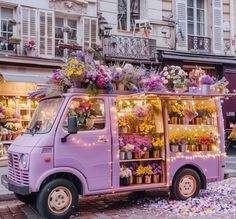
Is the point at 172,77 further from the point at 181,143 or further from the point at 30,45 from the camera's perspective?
the point at 30,45

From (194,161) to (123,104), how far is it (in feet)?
6.36

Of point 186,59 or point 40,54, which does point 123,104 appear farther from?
point 186,59

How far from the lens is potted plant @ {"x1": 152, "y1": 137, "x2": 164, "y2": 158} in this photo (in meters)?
9.34

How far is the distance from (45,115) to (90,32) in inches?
368

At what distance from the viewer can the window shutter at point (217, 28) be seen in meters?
20.6

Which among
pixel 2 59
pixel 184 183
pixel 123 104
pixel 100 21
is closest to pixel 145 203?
pixel 184 183

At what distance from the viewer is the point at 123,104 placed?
912cm

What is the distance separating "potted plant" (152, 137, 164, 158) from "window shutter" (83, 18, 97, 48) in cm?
883

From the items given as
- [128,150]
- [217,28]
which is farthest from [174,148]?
[217,28]

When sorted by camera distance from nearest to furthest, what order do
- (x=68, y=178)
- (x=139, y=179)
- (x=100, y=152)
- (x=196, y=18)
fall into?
(x=68, y=178) → (x=100, y=152) → (x=139, y=179) → (x=196, y=18)

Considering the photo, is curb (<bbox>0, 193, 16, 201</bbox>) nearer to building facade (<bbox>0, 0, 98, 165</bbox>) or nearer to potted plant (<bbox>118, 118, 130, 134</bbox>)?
potted plant (<bbox>118, 118, 130, 134</bbox>)

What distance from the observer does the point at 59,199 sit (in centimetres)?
802

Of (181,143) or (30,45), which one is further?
(30,45)

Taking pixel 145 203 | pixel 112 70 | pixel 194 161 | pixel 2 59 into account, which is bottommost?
pixel 145 203
